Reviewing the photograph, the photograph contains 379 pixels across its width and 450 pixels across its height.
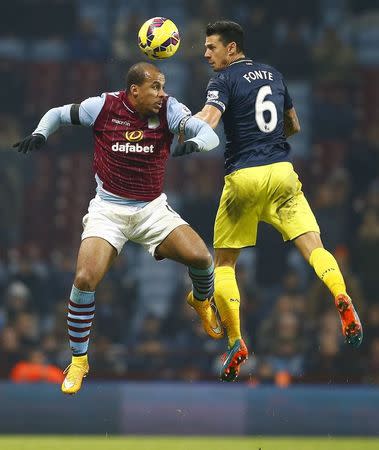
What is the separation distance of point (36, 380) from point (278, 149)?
217 inches

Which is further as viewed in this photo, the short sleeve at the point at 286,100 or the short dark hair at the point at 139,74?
the short sleeve at the point at 286,100

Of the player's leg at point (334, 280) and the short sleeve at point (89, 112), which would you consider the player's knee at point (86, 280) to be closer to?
the short sleeve at point (89, 112)

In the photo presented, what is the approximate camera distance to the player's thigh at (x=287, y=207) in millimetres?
8492

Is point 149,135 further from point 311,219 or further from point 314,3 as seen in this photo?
Answer: point 314,3

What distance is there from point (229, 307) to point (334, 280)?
91cm

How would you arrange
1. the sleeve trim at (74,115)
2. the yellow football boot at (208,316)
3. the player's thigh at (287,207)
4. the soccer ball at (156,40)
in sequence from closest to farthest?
the player's thigh at (287,207), the sleeve trim at (74,115), the soccer ball at (156,40), the yellow football boot at (208,316)

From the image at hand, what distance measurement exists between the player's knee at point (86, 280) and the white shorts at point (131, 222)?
11.4 inches

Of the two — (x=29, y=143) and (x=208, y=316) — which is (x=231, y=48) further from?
(x=208, y=316)

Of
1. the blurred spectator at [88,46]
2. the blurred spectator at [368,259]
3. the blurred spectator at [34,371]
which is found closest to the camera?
the blurred spectator at [34,371]

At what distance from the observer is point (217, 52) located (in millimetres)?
8641

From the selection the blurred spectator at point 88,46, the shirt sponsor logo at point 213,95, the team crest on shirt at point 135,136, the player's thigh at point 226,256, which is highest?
the shirt sponsor logo at point 213,95

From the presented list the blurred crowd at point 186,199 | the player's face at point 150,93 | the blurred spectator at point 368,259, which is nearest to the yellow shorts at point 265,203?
the player's face at point 150,93

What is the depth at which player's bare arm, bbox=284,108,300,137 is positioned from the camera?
29.3 feet

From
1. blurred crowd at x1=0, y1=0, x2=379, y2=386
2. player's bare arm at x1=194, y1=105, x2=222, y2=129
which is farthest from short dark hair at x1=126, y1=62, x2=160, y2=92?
blurred crowd at x1=0, y1=0, x2=379, y2=386
